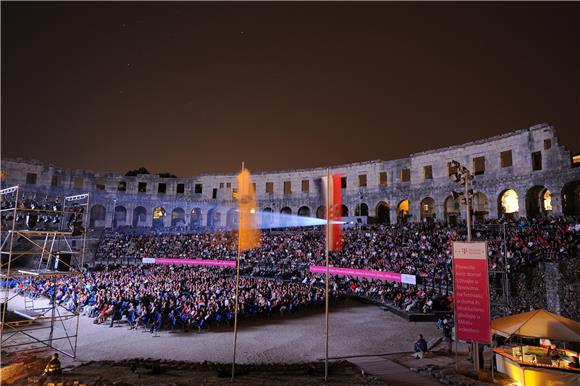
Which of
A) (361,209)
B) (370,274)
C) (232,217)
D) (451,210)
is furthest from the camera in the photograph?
(232,217)

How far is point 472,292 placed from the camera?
1095 cm

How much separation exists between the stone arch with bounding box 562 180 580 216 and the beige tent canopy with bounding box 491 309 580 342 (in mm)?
23729

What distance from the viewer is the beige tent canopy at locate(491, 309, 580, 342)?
33.9 ft

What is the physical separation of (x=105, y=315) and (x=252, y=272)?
59.3ft

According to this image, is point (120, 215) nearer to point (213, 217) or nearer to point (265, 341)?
point (213, 217)

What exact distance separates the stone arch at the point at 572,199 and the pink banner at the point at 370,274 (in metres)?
16.3

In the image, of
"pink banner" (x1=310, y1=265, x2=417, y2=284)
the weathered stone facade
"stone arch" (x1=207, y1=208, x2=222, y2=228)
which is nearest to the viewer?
"pink banner" (x1=310, y1=265, x2=417, y2=284)

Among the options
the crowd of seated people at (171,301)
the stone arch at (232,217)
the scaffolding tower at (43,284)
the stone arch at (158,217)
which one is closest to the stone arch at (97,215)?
the stone arch at (158,217)

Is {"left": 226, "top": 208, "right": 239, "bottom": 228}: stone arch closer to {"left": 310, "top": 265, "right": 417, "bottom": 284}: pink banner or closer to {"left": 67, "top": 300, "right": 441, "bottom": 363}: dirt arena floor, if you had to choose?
{"left": 310, "top": 265, "right": 417, "bottom": 284}: pink banner

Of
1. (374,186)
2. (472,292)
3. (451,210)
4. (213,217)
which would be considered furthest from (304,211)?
(472,292)

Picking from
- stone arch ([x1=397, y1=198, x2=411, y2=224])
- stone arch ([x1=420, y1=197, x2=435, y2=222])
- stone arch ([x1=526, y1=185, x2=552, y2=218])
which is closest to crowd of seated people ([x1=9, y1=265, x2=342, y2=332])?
stone arch ([x1=397, y1=198, x2=411, y2=224])

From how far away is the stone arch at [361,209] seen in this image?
4669 centimetres

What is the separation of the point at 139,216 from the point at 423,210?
157 feet

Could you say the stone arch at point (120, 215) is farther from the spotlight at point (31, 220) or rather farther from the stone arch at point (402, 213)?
the spotlight at point (31, 220)
